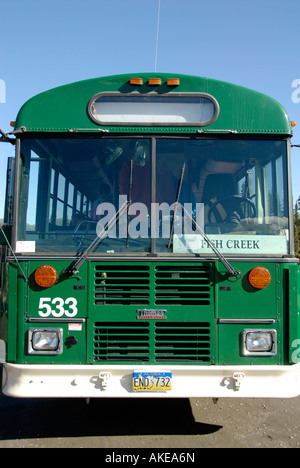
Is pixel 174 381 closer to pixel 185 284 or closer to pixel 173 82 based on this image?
pixel 185 284

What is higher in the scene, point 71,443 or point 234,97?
point 234,97

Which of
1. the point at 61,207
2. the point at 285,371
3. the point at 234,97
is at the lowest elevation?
the point at 285,371

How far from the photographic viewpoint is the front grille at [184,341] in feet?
11.8

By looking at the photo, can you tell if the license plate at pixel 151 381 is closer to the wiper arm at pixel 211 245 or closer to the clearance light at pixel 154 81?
the wiper arm at pixel 211 245

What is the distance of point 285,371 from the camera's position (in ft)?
11.5

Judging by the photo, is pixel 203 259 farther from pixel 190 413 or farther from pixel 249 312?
pixel 190 413

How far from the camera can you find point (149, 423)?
4293 millimetres

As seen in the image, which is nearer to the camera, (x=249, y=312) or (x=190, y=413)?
(x=249, y=312)

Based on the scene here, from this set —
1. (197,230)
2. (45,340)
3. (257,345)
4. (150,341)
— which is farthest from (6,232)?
(257,345)

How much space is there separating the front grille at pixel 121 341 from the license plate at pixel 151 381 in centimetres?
19
